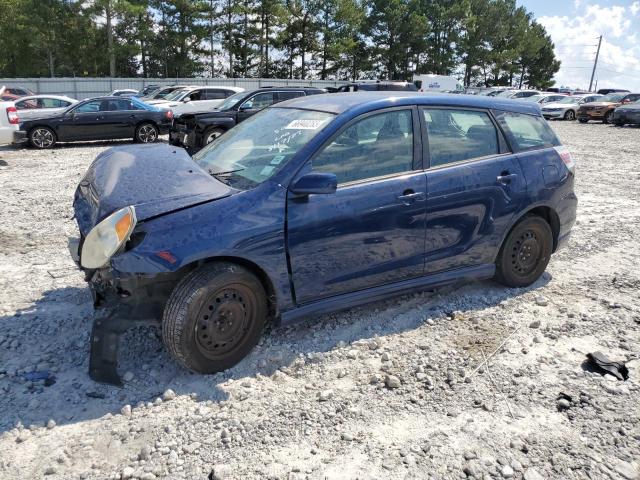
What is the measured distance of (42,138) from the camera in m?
13.8

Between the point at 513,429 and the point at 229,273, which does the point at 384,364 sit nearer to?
the point at 513,429

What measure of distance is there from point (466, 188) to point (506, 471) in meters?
2.23

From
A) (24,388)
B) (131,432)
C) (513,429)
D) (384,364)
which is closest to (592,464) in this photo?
(513,429)

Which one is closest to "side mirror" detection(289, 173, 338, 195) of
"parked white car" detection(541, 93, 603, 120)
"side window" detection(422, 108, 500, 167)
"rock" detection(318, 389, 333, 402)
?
"side window" detection(422, 108, 500, 167)

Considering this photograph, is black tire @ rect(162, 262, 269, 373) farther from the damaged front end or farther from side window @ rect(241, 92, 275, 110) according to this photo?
side window @ rect(241, 92, 275, 110)

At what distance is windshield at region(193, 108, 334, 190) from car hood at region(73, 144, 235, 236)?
17 centimetres

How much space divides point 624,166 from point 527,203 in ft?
31.8

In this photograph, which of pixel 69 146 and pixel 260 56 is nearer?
pixel 69 146

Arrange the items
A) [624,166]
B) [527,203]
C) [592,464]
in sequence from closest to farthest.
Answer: [592,464], [527,203], [624,166]

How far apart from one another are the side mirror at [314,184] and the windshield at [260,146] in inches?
8.6

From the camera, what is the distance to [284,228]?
3.39 m

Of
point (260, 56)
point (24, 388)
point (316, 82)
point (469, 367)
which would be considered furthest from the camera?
point (260, 56)

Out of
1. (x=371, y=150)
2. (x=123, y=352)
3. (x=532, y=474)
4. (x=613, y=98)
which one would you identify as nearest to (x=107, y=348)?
(x=123, y=352)

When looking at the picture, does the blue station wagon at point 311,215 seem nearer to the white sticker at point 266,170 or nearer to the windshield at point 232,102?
the white sticker at point 266,170
